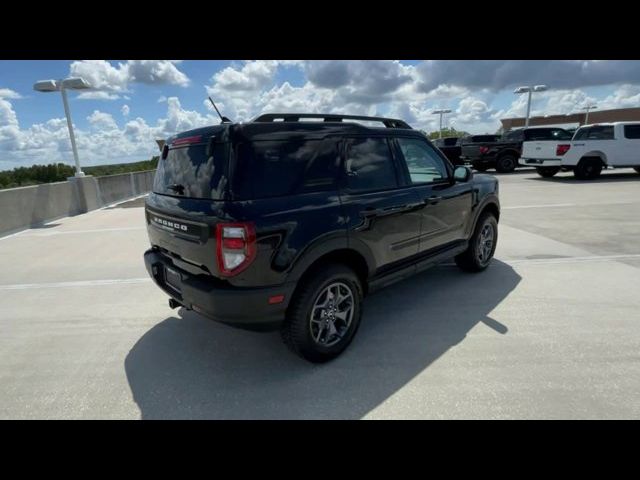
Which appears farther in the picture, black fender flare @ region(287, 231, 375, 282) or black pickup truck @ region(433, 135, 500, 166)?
black pickup truck @ region(433, 135, 500, 166)

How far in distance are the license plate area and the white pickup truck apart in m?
15.3

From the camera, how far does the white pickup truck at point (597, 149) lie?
13.2 m

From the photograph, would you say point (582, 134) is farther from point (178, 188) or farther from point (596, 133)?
point (178, 188)

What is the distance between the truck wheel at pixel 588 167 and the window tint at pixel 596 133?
2.56ft

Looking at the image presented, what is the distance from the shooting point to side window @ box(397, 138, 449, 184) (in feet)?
11.5

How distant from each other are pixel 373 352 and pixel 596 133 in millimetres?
15334

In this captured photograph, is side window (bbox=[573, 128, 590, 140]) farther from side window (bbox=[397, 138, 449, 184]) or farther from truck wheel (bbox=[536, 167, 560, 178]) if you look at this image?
side window (bbox=[397, 138, 449, 184])

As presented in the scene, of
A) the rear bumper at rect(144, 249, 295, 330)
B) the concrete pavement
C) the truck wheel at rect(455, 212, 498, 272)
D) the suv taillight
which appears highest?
the suv taillight

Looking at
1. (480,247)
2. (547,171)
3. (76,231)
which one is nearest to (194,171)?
→ (480,247)

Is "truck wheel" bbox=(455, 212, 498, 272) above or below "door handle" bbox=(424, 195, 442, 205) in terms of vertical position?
below

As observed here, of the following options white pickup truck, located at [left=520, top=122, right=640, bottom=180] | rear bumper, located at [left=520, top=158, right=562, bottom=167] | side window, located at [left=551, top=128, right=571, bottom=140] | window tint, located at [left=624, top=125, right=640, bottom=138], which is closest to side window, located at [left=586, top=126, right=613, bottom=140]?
white pickup truck, located at [left=520, top=122, right=640, bottom=180]

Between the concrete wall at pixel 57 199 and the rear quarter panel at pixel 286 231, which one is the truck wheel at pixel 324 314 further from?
the concrete wall at pixel 57 199

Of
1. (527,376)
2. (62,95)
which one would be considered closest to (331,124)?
(527,376)
